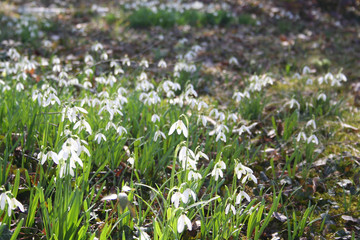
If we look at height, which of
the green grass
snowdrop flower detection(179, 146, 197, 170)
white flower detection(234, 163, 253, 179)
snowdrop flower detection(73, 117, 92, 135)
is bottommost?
the green grass

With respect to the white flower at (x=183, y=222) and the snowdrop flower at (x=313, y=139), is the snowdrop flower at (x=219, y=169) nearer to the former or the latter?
the white flower at (x=183, y=222)

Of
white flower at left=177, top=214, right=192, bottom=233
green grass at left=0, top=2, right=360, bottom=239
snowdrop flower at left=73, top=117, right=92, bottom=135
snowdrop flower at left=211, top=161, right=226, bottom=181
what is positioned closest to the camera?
white flower at left=177, top=214, right=192, bottom=233

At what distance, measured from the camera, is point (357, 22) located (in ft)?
29.2

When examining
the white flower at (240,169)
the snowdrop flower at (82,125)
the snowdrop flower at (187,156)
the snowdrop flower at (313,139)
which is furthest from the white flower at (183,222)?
the snowdrop flower at (313,139)

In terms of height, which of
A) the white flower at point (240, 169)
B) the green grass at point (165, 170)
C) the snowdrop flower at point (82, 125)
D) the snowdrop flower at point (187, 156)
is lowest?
the green grass at point (165, 170)

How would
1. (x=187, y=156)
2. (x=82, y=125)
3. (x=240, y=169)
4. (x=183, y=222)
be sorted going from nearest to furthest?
1. (x=183, y=222)
2. (x=187, y=156)
3. (x=240, y=169)
4. (x=82, y=125)

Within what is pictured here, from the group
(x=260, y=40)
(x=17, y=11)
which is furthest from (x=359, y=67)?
(x=17, y=11)

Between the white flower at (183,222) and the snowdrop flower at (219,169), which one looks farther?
the snowdrop flower at (219,169)

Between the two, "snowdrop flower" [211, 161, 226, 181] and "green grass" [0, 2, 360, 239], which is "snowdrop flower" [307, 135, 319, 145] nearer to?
"green grass" [0, 2, 360, 239]

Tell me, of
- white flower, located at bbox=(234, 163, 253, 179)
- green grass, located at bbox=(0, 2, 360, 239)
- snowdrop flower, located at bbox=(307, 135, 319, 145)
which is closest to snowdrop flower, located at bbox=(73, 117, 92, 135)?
green grass, located at bbox=(0, 2, 360, 239)

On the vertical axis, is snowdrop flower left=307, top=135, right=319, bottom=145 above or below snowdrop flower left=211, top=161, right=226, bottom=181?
below

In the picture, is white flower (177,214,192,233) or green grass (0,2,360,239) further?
green grass (0,2,360,239)

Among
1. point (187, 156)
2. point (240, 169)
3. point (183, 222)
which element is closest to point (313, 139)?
point (240, 169)

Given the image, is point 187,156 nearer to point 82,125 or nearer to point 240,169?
point 240,169
